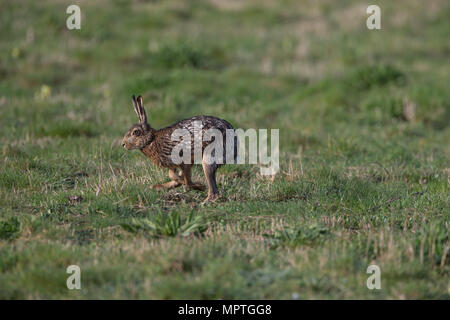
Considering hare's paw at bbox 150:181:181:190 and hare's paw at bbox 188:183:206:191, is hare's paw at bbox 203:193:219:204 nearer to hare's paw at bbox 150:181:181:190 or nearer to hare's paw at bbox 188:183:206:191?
hare's paw at bbox 188:183:206:191

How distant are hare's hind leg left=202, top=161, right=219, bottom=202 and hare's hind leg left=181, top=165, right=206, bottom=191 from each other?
26 cm

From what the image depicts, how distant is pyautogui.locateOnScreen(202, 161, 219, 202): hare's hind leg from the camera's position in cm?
734

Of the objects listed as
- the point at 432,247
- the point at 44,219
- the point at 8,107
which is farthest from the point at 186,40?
the point at 432,247

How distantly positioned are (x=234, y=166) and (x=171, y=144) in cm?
161

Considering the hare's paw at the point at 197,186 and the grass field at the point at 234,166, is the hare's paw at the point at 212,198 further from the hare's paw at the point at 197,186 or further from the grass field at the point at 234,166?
the hare's paw at the point at 197,186

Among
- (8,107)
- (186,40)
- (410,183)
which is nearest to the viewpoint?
(410,183)

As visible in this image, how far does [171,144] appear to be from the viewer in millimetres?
7492

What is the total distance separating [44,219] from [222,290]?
2.40 m

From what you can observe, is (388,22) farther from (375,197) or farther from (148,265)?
(148,265)

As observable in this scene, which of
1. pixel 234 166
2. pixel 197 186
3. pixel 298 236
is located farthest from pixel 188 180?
pixel 298 236

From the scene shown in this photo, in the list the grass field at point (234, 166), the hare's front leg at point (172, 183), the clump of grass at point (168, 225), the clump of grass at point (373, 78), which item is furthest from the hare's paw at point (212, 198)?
the clump of grass at point (373, 78)

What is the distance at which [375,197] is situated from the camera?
7855mm

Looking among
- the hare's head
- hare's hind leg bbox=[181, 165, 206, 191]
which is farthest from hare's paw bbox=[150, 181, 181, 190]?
the hare's head
